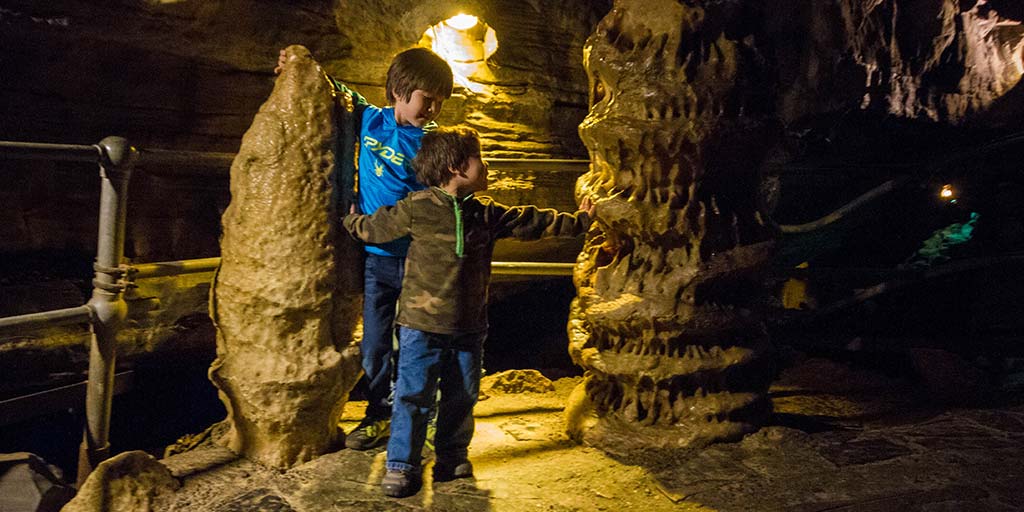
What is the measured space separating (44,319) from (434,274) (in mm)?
1329

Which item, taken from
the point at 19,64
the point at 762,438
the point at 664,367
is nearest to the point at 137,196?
the point at 19,64

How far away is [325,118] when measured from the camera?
9.23 ft

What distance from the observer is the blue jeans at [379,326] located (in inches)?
117

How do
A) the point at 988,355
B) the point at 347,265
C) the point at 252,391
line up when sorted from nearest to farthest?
the point at 252,391, the point at 347,265, the point at 988,355

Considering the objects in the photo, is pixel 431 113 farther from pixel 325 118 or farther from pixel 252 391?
pixel 252 391

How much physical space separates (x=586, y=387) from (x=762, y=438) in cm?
81

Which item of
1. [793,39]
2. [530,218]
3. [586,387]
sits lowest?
[586,387]

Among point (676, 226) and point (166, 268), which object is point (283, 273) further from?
point (676, 226)

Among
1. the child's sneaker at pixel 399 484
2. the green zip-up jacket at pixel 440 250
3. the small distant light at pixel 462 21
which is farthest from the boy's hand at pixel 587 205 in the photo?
the small distant light at pixel 462 21

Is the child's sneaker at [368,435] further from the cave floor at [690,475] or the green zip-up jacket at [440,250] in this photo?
the green zip-up jacket at [440,250]

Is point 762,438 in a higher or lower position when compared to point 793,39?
lower

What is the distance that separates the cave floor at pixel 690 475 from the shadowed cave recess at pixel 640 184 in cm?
20

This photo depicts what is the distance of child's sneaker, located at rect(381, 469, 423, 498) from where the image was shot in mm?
2611

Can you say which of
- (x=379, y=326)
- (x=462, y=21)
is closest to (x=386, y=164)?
(x=379, y=326)
